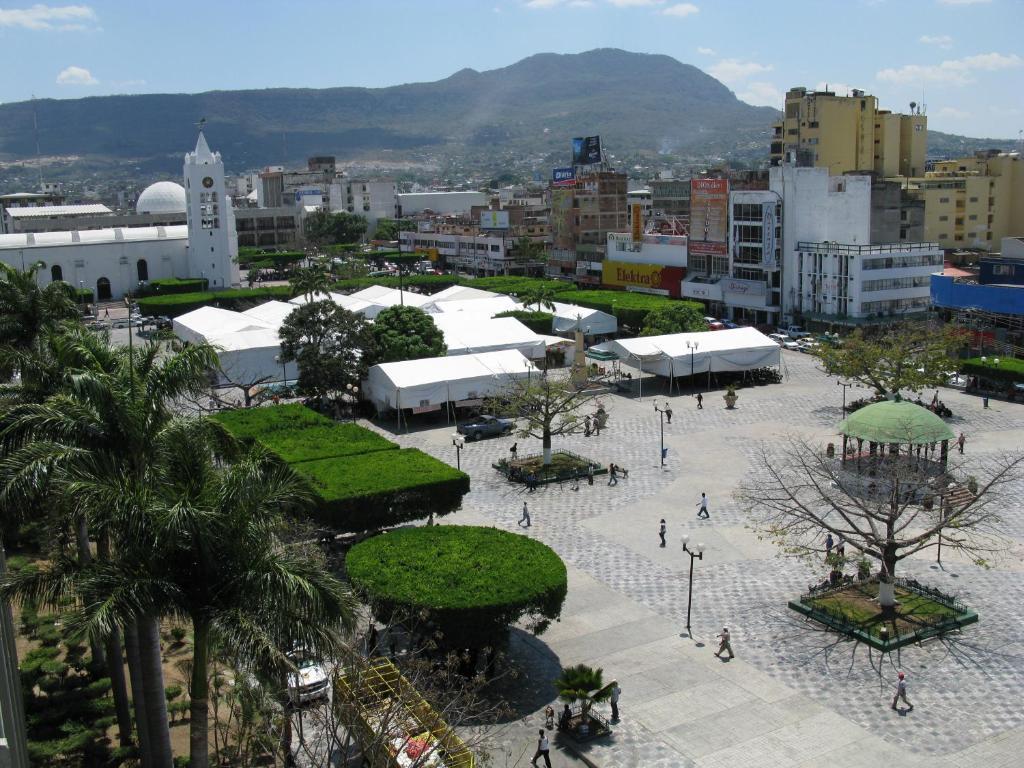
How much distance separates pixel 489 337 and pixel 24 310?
29.6m

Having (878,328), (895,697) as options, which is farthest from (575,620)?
(878,328)

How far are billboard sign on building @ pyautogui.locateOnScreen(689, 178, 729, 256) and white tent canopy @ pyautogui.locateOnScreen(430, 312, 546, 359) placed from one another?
21758 millimetres

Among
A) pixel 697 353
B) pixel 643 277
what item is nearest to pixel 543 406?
pixel 697 353

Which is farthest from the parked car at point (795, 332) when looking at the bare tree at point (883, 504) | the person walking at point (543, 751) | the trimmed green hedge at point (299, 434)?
the person walking at point (543, 751)

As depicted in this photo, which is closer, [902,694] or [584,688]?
[584,688]

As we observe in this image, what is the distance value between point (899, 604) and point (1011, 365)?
25.6 m

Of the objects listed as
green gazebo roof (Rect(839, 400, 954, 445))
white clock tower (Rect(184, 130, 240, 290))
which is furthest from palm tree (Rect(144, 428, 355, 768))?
white clock tower (Rect(184, 130, 240, 290))

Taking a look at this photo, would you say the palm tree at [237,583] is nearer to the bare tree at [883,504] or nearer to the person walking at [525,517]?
the bare tree at [883,504]

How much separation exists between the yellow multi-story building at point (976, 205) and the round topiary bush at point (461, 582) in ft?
229

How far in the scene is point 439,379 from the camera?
43.3 meters

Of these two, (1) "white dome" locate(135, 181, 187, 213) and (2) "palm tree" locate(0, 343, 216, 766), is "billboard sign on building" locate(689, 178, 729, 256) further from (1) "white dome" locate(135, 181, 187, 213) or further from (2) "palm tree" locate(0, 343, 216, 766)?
(1) "white dome" locate(135, 181, 187, 213)

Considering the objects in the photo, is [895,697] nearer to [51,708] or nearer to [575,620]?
[575,620]

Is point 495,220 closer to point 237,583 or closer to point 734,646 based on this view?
point 734,646

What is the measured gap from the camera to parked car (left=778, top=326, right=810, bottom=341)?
62188 mm
